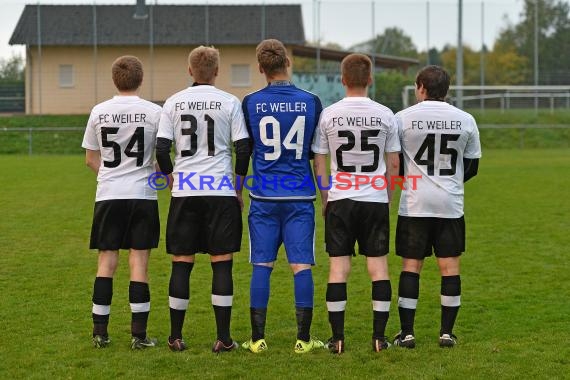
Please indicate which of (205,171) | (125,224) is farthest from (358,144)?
(125,224)

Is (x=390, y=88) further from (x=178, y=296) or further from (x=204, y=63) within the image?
(x=178, y=296)

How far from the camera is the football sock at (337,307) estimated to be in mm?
6129

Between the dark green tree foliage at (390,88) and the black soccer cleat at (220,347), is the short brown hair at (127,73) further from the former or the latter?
the dark green tree foliage at (390,88)

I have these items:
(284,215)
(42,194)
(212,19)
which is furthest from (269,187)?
(212,19)

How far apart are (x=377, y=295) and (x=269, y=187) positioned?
1.04 metres

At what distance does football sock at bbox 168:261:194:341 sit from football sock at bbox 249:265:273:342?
455mm

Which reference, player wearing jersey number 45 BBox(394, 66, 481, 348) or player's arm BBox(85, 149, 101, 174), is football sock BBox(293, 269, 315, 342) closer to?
player wearing jersey number 45 BBox(394, 66, 481, 348)

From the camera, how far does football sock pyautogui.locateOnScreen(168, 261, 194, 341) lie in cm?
620

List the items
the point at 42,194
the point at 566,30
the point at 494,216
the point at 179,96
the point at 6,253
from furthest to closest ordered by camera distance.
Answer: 1. the point at 566,30
2. the point at 42,194
3. the point at 494,216
4. the point at 6,253
5. the point at 179,96

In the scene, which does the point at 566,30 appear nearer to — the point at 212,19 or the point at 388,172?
the point at 212,19

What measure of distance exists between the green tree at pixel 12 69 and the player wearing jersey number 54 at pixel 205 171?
34023 mm

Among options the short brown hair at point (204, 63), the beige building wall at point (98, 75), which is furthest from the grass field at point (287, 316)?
the beige building wall at point (98, 75)

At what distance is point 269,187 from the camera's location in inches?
243

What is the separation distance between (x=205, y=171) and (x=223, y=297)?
862 millimetres
